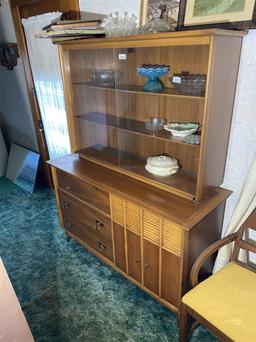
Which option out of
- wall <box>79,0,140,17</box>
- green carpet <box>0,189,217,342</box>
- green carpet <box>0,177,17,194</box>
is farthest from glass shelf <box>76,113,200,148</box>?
green carpet <box>0,177,17,194</box>

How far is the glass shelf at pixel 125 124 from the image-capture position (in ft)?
5.30

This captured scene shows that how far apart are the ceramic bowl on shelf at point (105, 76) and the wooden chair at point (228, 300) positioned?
1218mm

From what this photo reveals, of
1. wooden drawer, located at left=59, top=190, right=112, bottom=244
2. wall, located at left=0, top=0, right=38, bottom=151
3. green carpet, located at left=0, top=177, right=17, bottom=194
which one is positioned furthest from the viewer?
green carpet, located at left=0, top=177, right=17, bottom=194

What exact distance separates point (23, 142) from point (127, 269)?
2637mm

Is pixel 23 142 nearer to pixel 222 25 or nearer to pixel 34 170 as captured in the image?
pixel 34 170

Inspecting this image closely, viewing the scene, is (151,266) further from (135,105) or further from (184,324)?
(135,105)

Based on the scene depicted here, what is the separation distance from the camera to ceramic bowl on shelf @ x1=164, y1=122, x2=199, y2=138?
154 centimetres

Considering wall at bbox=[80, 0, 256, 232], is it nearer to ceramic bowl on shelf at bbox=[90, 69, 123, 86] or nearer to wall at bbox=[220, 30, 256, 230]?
wall at bbox=[220, 30, 256, 230]

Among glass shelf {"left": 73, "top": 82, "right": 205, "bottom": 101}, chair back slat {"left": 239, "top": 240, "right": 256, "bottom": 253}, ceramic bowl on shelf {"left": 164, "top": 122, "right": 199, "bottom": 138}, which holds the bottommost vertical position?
chair back slat {"left": 239, "top": 240, "right": 256, "bottom": 253}

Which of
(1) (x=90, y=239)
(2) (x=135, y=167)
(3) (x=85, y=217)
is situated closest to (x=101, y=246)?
(1) (x=90, y=239)

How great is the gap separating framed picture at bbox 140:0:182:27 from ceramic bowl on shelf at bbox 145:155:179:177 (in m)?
0.80

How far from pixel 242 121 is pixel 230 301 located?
0.95 m

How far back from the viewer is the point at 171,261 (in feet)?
4.89

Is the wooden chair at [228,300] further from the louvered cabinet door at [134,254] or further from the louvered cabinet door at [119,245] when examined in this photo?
the louvered cabinet door at [119,245]
